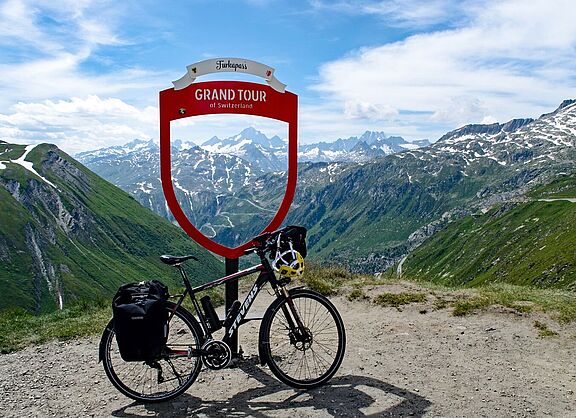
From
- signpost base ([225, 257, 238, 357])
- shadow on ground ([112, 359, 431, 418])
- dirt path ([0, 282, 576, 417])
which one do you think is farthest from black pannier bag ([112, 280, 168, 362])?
signpost base ([225, 257, 238, 357])

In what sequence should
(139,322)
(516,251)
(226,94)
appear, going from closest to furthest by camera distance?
(139,322) → (226,94) → (516,251)

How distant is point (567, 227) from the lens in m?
123

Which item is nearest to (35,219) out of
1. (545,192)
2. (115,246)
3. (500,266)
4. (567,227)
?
(115,246)

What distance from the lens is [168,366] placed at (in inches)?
286

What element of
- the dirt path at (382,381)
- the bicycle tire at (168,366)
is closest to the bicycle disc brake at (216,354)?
the bicycle tire at (168,366)

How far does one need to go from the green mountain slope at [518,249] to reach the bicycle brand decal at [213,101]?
68.8 meters

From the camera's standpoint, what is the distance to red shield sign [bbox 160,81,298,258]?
8.71m

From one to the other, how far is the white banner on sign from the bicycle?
10.4 feet

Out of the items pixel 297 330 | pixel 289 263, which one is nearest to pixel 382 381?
pixel 297 330

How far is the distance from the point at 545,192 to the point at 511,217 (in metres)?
34.8

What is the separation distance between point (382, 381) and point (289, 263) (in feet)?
7.80

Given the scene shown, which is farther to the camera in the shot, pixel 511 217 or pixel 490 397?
pixel 511 217

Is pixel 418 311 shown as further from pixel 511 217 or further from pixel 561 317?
pixel 511 217

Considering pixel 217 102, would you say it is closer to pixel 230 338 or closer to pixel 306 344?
pixel 230 338
